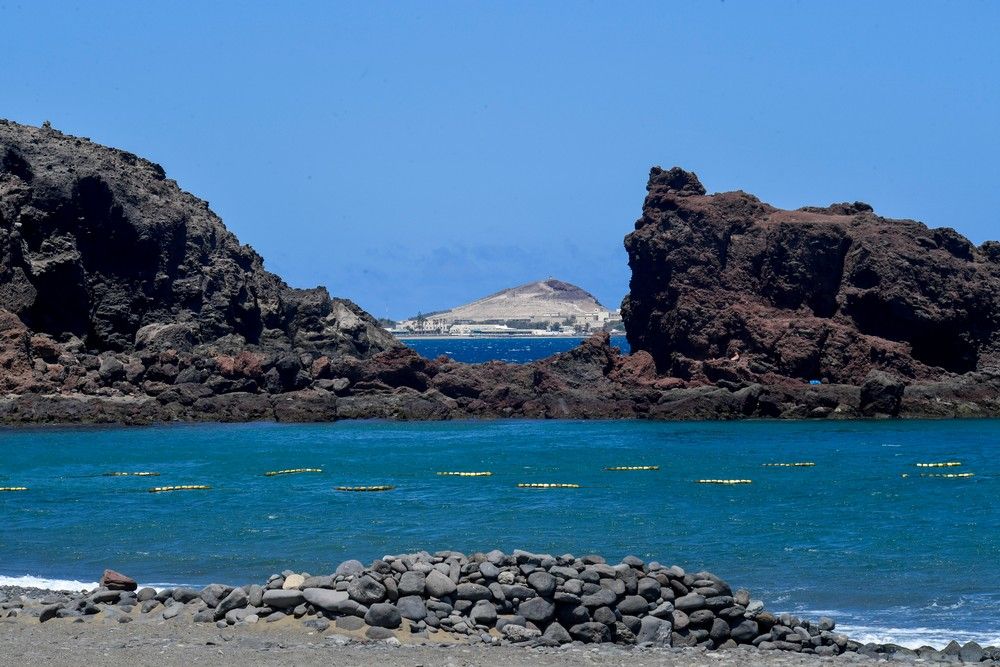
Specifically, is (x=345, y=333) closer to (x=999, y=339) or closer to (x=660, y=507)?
(x=999, y=339)

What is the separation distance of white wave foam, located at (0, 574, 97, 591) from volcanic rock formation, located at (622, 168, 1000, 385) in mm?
41932

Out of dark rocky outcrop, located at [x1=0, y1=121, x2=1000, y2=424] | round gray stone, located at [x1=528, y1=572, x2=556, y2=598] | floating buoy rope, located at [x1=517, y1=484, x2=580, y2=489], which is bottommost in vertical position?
floating buoy rope, located at [x1=517, y1=484, x2=580, y2=489]

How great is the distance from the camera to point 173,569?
2152 centimetres

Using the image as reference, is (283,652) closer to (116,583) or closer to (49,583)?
(116,583)

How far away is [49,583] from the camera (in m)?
19.4

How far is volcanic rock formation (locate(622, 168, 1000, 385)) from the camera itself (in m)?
58.2

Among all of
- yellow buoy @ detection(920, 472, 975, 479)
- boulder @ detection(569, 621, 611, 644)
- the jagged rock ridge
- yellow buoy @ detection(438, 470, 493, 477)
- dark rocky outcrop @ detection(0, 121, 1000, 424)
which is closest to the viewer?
boulder @ detection(569, 621, 611, 644)

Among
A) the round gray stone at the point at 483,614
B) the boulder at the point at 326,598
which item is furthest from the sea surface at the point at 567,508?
the boulder at the point at 326,598

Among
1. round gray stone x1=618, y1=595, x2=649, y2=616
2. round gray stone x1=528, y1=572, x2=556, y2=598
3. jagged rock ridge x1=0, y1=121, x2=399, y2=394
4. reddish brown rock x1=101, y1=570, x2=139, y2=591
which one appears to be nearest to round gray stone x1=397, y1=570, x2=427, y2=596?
round gray stone x1=528, y1=572, x2=556, y2=598

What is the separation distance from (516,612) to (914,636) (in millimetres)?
4928

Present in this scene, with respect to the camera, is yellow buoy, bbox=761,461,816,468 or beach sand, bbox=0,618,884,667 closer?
beach sand, bbox=0,618,884,667

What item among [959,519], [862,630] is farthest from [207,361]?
[862,630]

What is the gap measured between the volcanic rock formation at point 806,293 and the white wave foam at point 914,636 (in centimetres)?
4222

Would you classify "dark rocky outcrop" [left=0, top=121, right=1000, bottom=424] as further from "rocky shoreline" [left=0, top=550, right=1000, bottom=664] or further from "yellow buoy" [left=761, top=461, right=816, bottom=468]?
"rocky shoreline" [left=0, top=550, right=1000, bottom=664]
